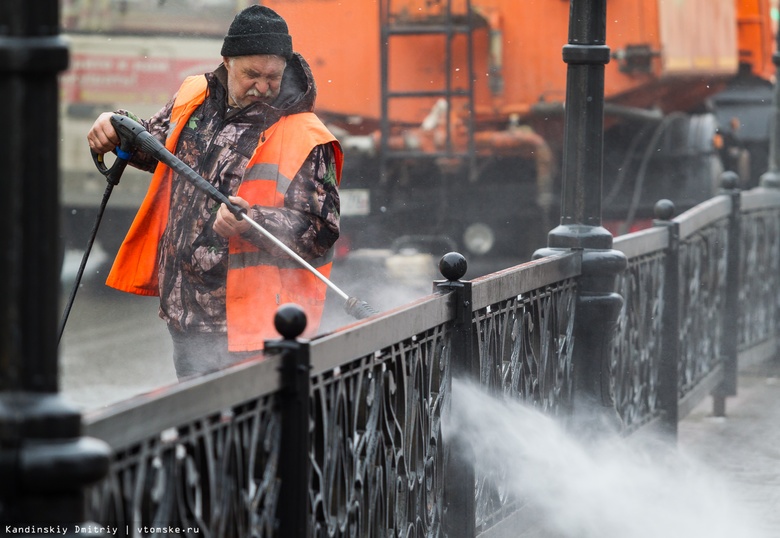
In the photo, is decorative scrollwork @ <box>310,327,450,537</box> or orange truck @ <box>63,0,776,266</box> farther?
orange truck @ <box>63,0,776,266</box>

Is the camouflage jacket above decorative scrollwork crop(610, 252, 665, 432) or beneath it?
above

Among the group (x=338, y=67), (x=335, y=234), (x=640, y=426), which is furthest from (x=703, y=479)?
(x=338, y=67)

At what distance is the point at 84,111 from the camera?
41.5 ft

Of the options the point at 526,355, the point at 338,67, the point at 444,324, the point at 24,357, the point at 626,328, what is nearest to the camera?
the point at 24,357

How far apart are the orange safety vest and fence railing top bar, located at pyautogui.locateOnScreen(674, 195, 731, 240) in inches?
114

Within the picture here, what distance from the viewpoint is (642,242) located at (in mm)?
6109

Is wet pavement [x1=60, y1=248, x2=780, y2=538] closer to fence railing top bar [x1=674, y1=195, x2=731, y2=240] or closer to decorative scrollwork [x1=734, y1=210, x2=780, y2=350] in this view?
decorative scrollwork [x1=734, y1=210, x2=780, y2=350]

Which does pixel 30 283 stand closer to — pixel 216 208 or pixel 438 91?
pixel 216 208

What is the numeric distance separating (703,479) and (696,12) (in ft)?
27.4

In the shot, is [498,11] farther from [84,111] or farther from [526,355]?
[526,355]

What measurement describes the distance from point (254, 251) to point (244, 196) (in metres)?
0.18

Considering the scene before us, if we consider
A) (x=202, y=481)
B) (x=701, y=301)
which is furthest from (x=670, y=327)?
(x=202, y=481)

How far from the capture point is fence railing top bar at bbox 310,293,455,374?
2979mm

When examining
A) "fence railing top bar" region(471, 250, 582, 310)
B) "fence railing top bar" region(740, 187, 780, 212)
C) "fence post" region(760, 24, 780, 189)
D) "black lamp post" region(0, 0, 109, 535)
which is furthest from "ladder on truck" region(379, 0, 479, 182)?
"black lamp post" region(0, 0, 109, 535)
